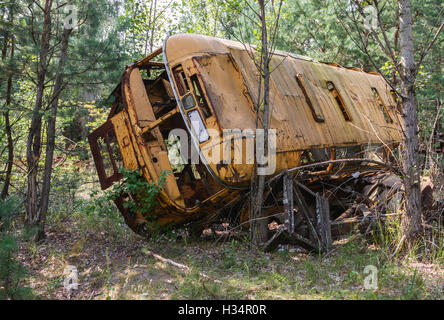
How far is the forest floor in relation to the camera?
4.44 m

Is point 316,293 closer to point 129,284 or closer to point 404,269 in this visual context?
point 404,269

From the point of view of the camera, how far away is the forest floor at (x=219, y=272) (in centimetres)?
444

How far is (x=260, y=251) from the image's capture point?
5.93m

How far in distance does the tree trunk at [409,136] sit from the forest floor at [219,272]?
2.05ft

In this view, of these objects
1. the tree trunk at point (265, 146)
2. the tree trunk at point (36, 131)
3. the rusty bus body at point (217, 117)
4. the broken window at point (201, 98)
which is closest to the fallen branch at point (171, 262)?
the rusty bus body at point (217, 117)

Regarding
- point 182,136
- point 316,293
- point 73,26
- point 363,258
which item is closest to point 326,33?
point 182,136

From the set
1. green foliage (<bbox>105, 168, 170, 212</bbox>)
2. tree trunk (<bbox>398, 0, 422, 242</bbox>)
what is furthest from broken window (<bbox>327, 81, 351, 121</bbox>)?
green foliage (<bbox>105, 168, 170, 212</bbox>)

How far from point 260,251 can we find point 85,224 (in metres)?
4.62

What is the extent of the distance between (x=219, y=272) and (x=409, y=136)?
137 inches

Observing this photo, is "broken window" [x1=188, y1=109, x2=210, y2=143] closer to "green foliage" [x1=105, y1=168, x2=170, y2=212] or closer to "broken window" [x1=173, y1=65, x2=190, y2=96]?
"broken window" [x1=173, y1=65, x2=190, y2=96]

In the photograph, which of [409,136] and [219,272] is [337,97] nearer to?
[409,136]

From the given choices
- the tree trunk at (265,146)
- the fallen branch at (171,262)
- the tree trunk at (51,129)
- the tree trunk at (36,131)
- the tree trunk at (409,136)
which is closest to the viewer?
the fallen branch at (171,262)

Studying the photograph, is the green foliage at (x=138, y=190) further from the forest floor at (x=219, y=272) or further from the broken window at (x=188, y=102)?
the broken window at (x=188, y=102)

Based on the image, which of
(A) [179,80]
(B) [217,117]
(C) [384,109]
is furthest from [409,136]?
(C) [384,109]
